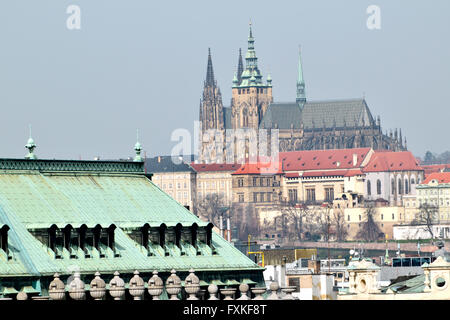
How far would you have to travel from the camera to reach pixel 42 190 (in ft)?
131

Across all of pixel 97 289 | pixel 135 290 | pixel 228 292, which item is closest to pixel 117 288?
pixel 97 289

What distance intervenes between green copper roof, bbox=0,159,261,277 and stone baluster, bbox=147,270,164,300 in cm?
163

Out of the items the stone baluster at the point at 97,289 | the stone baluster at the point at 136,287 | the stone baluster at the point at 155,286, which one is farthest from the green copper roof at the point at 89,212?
the stone baluster at the point at 97,289

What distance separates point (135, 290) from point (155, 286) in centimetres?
61

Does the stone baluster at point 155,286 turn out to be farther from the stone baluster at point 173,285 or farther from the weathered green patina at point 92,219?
the weathered green patina at point 92,219

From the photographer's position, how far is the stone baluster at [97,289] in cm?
3306

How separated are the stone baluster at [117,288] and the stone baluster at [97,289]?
151 mm

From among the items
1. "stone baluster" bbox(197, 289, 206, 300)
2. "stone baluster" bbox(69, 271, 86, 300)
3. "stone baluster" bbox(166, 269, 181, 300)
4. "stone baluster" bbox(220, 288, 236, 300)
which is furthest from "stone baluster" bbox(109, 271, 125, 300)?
"stone baluster" bbox(220, 288, 236, 300)

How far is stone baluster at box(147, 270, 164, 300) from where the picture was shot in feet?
113
